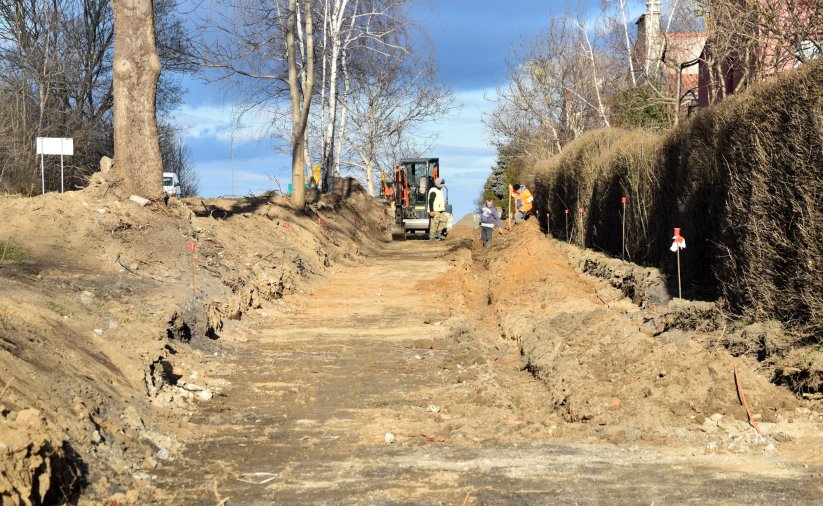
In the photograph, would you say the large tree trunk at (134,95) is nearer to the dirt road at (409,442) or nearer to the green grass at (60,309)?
the dirt road at (409,442)

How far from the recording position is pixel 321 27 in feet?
118

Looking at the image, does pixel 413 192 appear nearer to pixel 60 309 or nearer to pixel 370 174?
pixel 370 174

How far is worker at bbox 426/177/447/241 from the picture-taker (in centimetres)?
3328

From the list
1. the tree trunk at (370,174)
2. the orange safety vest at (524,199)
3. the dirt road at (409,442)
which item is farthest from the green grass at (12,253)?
the tree trunk at (370,174)

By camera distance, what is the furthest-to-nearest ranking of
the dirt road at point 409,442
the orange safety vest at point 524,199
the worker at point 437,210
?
the worker at point 437,210 → the orange safety vest at point 524,199 → the dirt road at point 409,442

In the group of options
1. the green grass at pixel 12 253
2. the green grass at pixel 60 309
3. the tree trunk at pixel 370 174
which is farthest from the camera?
the tree trunk at pixel 370 174

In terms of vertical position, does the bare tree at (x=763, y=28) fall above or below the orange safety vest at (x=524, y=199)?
above

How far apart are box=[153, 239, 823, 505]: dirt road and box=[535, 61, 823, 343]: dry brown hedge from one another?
2.83m

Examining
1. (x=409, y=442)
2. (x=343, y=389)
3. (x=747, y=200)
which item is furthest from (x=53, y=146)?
(x=409, y=442)

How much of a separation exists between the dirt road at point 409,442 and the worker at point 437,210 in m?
20.5

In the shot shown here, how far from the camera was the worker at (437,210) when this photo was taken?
109 ft

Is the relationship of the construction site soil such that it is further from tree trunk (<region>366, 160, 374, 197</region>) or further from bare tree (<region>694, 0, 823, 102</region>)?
tree trunk (<region>366, 160, 374, 197</region>)

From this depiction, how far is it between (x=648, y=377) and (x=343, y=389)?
3038 millimetres

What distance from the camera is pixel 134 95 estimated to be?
16312 millimetres
